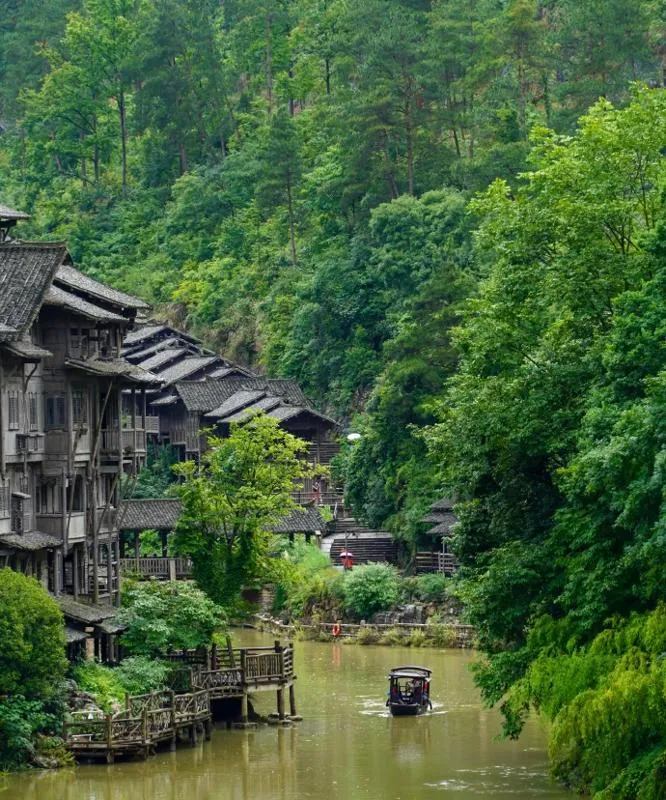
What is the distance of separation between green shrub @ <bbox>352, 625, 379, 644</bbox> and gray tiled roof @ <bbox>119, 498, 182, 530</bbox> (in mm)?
8609

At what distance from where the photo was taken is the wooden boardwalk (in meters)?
53.1

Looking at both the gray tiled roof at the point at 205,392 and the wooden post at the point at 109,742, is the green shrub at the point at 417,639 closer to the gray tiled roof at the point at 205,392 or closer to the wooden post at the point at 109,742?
the wooden post at the point at 109,742

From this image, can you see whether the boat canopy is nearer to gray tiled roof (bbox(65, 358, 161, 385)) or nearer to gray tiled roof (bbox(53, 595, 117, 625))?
gray tiled roof (bbox(53, 595, 117, 625))

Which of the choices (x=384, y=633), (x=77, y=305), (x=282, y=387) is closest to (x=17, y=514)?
(x=77, y=305)

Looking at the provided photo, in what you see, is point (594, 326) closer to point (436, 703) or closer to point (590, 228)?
point (590, 228)

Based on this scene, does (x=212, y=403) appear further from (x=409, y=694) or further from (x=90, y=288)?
(x=409, y=694)

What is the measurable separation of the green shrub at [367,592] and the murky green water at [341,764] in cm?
1942

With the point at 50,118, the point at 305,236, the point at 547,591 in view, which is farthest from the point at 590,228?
the point at 50,118

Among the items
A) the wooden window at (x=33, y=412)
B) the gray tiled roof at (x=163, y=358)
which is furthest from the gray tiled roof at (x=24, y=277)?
the gray tiled roof at (x=163, y=358)

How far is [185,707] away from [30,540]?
256 inches

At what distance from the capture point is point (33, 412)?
6019cm

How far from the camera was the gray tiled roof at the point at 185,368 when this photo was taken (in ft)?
379

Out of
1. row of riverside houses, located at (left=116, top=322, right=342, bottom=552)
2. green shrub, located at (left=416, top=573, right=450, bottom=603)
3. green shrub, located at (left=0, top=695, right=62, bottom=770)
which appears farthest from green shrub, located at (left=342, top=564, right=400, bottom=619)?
green shrub, located at (left=0, top=695, right=62, bottom=770)

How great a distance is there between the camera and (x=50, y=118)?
15538 cm
